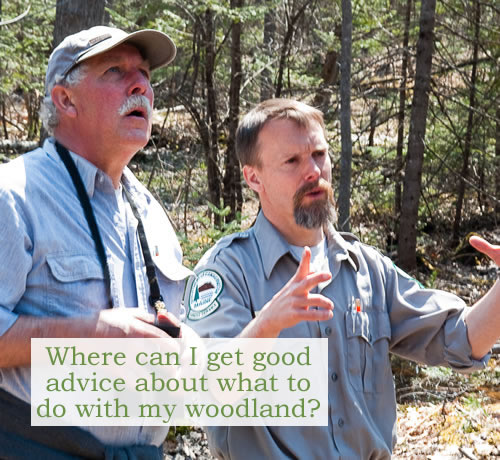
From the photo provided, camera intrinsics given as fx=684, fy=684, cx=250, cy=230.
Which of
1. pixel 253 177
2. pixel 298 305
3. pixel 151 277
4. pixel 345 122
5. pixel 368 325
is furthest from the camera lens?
pixel 345 122

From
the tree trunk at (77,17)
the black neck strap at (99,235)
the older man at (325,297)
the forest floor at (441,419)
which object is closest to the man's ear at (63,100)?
the black neck strap at (99,235)

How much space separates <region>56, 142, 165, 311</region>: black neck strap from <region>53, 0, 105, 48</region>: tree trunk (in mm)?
3997

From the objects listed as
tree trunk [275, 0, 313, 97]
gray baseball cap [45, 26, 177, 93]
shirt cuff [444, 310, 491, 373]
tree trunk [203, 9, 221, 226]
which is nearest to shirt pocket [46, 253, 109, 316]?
gray baseball cap [45, 26, 177, 93]

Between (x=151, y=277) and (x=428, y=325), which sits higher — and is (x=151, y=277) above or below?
above

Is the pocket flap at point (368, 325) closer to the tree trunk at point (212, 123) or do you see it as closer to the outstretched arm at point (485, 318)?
the outstretched arm at point (485, 318)

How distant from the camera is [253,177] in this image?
2785 millimetres

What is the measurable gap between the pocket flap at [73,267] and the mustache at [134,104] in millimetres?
585

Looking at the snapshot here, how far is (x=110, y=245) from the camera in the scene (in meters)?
2.39

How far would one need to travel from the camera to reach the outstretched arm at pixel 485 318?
8.19 feet

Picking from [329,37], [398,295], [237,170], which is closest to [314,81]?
[329,37]

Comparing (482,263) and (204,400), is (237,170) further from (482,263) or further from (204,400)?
(204,400)

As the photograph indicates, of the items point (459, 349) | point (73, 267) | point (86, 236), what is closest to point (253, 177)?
point (86, 236)

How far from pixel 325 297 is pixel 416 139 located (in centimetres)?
768

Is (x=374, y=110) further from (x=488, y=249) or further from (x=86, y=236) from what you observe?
(x=86, y=236)
